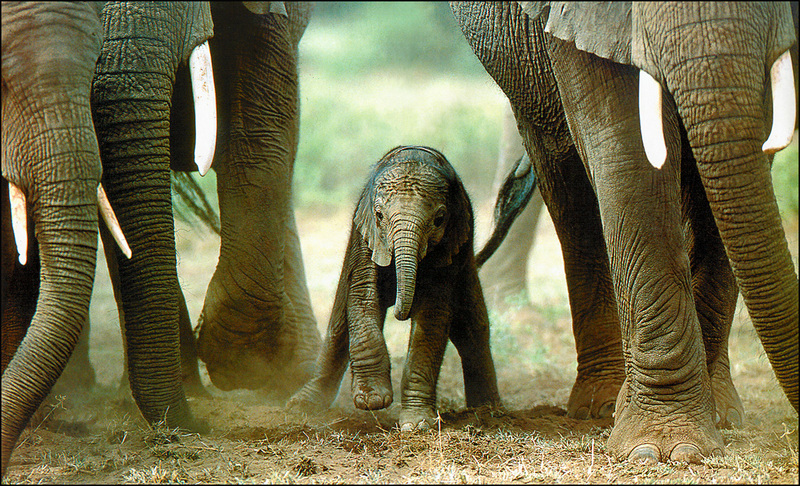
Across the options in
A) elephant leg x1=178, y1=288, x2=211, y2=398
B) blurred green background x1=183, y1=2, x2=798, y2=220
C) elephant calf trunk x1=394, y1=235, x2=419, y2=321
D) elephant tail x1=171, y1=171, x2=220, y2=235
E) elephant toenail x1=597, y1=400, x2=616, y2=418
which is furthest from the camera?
blurred green background x1=183, y1=2, x2=798, y2=220

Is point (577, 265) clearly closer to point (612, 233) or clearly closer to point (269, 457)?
point (612, 233)

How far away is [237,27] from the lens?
3.81m

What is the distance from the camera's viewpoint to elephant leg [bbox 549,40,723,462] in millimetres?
2893

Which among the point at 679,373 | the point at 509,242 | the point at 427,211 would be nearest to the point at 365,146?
the point at 509,242

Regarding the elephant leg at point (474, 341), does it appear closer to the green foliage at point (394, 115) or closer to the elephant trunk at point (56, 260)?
the elephant trunk at point (56, 260)

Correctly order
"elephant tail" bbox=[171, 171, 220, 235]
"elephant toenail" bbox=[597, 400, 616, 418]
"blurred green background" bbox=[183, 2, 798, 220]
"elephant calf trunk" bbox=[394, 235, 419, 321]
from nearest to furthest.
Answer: "elephant calf trunk" bbox=[394, 235, 419, 321]
"elephant toenail" bbox=[597, 400, 616, 418]
"elephant tail" bbox=[171, 171, 220, 235]
"blurred green background" bbox=[183, 2, 798, 220]

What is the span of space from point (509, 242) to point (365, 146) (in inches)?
223

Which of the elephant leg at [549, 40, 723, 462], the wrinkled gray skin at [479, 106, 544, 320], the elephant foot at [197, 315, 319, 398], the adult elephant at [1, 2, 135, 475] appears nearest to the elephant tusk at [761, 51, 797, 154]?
the elephant leg at [549, 40, 723, 462]

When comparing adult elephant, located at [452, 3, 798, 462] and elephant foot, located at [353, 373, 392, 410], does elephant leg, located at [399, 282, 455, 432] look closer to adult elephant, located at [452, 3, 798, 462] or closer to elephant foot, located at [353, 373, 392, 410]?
elephant foot, located at [353, 373, 392, 410]

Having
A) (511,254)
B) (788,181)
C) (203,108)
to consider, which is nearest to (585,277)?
(203,108)

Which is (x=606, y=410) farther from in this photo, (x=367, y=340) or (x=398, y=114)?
(x=398, y=114)

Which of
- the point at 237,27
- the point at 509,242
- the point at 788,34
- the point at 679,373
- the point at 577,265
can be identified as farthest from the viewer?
the point at 509,242

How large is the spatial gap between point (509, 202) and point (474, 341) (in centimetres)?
91

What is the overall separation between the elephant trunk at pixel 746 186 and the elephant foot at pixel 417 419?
4.76 feet
